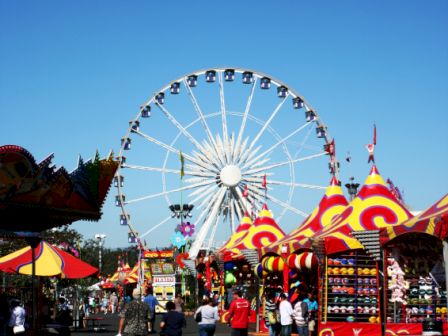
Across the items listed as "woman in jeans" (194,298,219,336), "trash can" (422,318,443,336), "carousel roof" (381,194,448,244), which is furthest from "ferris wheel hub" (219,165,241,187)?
"woman in jeans" (194,298,219,336)

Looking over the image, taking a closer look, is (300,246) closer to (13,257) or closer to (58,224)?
(58,224)

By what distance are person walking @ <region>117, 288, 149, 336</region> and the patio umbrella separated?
32.6 feet

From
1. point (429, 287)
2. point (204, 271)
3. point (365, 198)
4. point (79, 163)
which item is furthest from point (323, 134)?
point (79, 163)

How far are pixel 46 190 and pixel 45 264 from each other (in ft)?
26.2

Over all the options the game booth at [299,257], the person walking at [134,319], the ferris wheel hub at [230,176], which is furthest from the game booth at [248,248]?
the person walking at [134,319]

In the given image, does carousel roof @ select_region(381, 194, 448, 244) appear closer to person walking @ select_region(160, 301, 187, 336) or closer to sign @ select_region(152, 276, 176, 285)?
person walking @ select_region(160, 301, 187, 336)

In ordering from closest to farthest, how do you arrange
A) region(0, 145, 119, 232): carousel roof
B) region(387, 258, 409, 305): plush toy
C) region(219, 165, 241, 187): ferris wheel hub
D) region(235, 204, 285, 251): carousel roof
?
region(0, 145, 119, 232): carousel roof → region(387, 258, 409, 305): plush toy → region(235, 204, 285, 251): carousel roof → region(219, 165, 241, 187): ferris wheel hub

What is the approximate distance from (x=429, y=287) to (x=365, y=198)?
311cm

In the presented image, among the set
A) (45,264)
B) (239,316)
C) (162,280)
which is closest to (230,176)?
(162,280)

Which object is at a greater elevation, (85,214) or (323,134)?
(323,134)

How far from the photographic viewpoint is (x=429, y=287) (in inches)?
711

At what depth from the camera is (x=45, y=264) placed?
75.4 ft

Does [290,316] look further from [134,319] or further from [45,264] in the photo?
[45,264]

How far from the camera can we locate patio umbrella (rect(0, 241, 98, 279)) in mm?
22500
